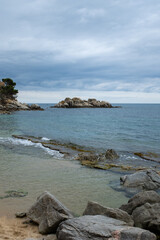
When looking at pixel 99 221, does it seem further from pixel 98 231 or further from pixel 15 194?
pixel 15 194

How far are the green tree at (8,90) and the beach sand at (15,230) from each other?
10320 cm

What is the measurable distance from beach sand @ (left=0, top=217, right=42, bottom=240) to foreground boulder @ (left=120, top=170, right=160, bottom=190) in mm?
6865

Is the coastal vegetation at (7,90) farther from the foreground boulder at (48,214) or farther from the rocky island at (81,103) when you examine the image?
the foreground boulder at (48,214)

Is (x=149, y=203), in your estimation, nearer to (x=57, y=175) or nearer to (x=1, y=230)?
(x=1, y=230)

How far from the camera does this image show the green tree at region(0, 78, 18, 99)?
346ft

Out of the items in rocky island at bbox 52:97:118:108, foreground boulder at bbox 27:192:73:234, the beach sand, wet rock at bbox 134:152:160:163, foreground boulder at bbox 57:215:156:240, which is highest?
rocky island at bbox 52:97:118:108

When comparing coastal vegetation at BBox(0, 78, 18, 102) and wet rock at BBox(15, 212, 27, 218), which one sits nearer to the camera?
wet rock at BBox(15, 212, 27, 218)

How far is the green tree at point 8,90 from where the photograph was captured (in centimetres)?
10531

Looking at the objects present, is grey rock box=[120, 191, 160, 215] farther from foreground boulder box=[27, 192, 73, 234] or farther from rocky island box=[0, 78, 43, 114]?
rocky island box=[0, 78, 43, 114]

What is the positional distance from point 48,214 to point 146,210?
3.63m

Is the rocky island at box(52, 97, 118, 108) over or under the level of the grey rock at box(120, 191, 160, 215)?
over

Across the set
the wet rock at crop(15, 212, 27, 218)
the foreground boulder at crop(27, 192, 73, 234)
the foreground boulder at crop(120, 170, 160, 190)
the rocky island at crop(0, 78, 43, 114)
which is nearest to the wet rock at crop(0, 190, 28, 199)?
the wet rock at crop(15, 212, 27, 218)

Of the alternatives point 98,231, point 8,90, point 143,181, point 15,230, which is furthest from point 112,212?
point 8,90

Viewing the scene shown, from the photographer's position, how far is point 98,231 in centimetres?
644
